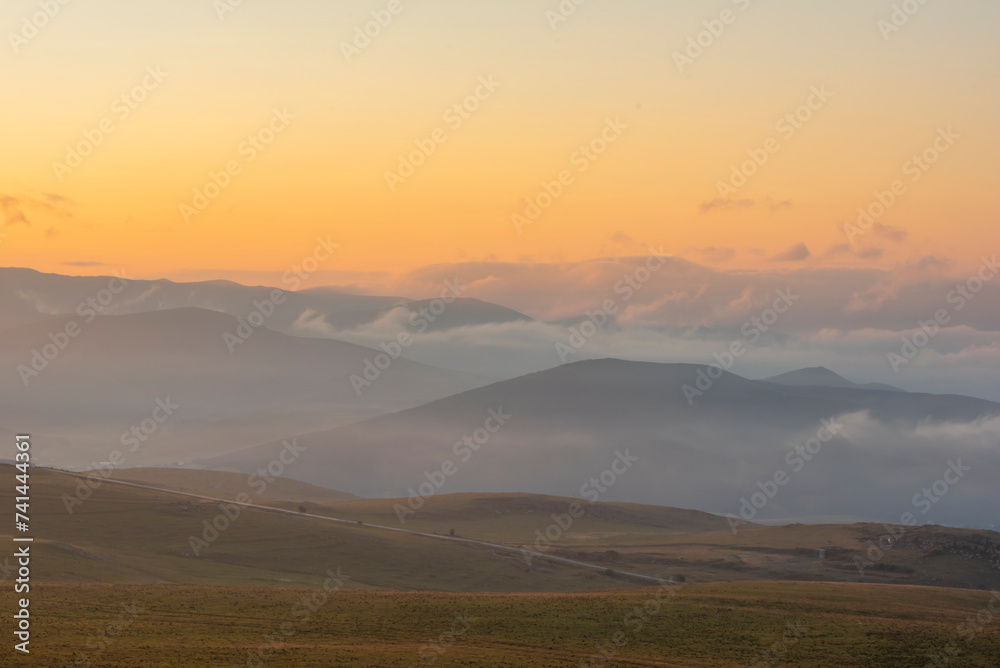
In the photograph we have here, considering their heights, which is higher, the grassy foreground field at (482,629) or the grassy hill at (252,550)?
the grassy foreground field at (482,629)

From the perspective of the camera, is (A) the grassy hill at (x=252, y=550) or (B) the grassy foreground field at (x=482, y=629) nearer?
(B) the grassy foreground field at (x=482, y=629)

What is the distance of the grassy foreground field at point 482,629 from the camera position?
62156mm

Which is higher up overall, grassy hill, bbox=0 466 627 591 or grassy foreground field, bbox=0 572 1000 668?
grassy foreground field, bbox=0 572 1000 668

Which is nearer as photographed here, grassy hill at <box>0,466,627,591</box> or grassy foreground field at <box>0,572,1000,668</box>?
grassy foreground field at <box>0,572,1000,668</box>

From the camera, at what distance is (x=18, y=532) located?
126000 millimetres

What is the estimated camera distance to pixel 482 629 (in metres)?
75.3

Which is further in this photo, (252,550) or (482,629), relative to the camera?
(252,550)

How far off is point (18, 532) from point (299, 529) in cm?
3774

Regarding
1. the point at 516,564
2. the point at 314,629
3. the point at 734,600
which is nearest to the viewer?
the point at 314,629

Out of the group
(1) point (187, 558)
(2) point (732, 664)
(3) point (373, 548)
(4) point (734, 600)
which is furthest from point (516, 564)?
(2) point (732, 664)

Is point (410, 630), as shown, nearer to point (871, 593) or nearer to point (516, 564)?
point (871, 593)

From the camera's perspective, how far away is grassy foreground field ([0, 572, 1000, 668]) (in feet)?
204

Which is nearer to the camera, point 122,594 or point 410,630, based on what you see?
point 410,630

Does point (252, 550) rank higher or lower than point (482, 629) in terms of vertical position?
lower
